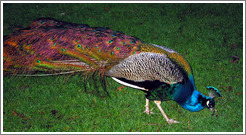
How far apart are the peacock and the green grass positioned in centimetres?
36

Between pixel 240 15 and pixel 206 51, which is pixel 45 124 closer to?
pixel 206 51

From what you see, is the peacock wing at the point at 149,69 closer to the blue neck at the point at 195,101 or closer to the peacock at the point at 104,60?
the peacock at the point at 104,60

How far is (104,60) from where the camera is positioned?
11.2ft

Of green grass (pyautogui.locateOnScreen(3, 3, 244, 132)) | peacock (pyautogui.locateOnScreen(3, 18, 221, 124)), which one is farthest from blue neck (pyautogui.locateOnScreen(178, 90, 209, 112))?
green grass (pyautogui.locateOnScreen(3, 3, 244, 132))

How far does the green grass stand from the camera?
149 inches

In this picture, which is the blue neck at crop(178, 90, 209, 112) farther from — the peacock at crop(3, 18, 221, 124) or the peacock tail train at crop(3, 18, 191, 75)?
the peacock tail train at crop(3, 18, 191, 75)

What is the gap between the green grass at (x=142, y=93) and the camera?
3.77 metres

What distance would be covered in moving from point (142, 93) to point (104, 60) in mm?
1110

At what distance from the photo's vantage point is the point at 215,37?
5.50 metres

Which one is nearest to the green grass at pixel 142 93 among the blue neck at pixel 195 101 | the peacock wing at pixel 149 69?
the blue neck at pixel 195 101

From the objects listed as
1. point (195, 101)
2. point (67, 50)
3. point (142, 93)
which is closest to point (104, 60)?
point (67, 50)

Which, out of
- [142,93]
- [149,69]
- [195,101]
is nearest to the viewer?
[149,69]

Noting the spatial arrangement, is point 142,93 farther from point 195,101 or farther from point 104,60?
A: point 104,60

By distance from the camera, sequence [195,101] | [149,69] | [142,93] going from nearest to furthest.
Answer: [149,69] → [195,101] → [142,93]
